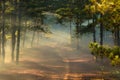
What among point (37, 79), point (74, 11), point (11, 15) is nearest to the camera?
point (37, 79)

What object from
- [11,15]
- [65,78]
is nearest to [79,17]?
[11,15]

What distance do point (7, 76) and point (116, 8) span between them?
12388 millimetres

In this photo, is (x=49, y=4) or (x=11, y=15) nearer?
(x=11, y=15)

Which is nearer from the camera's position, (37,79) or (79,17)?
(37,79)

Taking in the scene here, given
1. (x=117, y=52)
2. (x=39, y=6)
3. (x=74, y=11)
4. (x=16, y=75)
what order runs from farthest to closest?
1. (x=74, y=11)
2. (x=39, y=6)
3. (x=16, y=75)
4. (x=117, y=52)

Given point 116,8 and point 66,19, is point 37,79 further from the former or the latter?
point 66,19

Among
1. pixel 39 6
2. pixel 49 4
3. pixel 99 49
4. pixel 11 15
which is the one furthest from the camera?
pixel 49 4

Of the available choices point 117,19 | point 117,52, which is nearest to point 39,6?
point 117,19

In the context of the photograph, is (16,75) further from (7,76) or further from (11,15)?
(11,15)

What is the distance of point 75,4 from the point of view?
52438 mm

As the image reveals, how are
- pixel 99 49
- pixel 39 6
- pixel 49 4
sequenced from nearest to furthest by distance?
pixel 99 49
pixel 39 6
pixel 49 4

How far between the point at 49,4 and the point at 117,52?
39.0 meters

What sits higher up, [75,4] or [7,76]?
[75,4]

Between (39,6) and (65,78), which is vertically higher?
(39,6)
